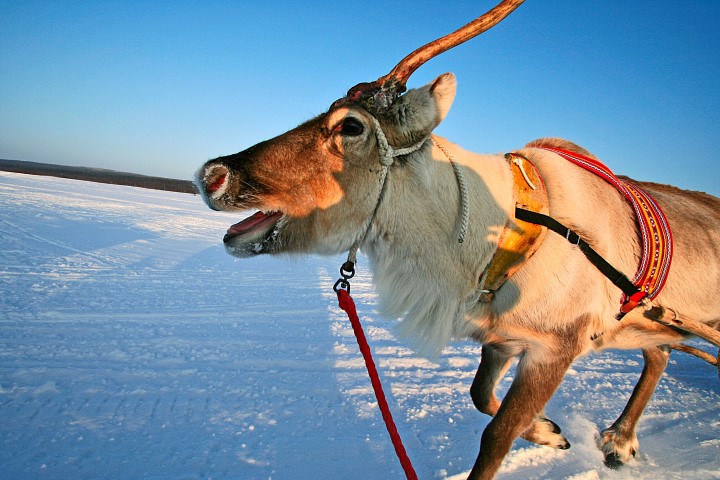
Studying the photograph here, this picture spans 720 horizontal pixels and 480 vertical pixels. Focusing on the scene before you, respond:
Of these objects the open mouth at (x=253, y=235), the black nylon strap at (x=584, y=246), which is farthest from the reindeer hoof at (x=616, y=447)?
the open mouth at (x=253, y=235)

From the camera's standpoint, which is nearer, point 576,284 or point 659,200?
point 576,284

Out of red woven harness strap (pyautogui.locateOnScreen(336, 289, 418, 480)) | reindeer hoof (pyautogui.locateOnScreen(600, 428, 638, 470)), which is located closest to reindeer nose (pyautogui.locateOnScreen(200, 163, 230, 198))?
red woven harness strap (pyautogui.locateOnScreen(336, 289, 418, 480))

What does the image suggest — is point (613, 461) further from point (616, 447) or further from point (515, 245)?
point (515, 245)

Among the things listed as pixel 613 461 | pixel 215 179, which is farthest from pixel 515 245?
pixel 613 461

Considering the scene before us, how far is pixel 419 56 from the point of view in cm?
222

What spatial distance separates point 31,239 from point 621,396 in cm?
1059

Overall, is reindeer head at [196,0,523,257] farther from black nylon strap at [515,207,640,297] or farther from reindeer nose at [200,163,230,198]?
black nylon strap at [515,207,640,297]

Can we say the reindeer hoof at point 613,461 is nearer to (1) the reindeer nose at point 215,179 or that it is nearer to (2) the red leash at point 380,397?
(2) the red leash at point 380,397

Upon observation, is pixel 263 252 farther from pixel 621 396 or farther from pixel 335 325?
pixel 621 396

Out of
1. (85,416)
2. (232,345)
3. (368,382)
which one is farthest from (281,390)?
(85,416)

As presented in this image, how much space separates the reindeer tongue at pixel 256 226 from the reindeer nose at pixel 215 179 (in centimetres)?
26

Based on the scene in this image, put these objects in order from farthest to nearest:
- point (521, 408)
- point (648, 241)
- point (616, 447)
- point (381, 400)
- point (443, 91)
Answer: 1. point (616, 447)
2. point (648, 241)
3. point (521, 408)
4. point (443, 91)
5. point (381, 400)

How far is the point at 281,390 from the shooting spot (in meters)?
3.57

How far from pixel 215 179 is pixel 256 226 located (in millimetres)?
350
